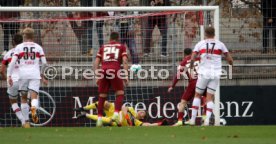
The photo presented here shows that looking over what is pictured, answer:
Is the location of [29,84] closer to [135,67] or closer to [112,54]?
[112,54]

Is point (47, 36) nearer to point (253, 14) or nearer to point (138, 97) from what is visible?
point (138, 97)

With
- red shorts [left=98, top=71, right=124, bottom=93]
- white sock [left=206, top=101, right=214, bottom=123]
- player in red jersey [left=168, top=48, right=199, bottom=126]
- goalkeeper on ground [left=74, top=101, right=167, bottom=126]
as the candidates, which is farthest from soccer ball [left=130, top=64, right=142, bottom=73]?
white sock [left=206, top=101, right=214, bottom=123]

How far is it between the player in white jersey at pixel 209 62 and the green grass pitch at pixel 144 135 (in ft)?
5.40

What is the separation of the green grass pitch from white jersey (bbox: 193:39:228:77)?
5.71 feet

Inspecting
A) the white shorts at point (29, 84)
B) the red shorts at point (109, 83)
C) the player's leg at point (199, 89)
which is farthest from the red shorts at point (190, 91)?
the white shorts at point (29, 84)

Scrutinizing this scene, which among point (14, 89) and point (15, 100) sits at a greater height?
point (14, 89)

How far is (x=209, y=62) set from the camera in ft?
64.4

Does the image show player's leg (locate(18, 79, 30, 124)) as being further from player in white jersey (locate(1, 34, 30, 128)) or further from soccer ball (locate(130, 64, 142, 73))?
soccer ball (locate(130, 64, 142, 73))

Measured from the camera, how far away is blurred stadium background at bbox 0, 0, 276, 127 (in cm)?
2225

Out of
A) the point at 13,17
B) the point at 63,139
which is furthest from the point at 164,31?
the point at 63,139

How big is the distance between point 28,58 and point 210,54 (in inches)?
145

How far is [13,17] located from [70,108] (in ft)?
8.53

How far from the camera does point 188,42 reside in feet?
73.4

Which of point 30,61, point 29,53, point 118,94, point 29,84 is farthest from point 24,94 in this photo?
point 118,94
